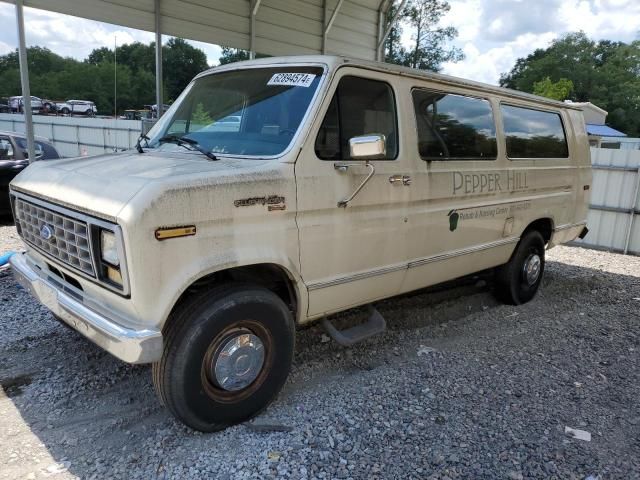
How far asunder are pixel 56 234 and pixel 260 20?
855 cm

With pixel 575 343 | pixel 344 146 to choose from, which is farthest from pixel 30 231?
pixel 575 343

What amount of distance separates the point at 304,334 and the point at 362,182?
6.01ft

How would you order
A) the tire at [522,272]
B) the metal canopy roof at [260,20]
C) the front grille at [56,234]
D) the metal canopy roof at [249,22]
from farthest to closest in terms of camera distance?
the metal canopy roof at [260,20] → the metal canopy roof at [249,22] → the tire at [522,272] → the front grille at [56,234]

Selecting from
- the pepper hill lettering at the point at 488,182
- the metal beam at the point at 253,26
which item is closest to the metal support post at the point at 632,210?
the pepper hill lettering at the point at 488,182

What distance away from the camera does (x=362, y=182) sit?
135 inches

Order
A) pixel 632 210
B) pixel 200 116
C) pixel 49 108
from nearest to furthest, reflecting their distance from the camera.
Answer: pixel 200 116 < pixel 632 210 < pixel 49 108

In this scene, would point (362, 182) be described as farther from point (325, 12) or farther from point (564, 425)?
point (325, 12)

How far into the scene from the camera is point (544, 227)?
5875 mm

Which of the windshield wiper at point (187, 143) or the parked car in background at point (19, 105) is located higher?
the parked car in background at point (19, 105)

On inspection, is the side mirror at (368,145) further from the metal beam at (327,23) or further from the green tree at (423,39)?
the green tree at (423,39)

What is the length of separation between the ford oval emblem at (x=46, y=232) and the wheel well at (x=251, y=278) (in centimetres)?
96

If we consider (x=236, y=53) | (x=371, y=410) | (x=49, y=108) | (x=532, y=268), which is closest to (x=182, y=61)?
(x=49, y=108)

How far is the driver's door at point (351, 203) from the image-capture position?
10.5ft

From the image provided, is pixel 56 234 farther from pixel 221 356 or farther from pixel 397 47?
pixel 397 47
